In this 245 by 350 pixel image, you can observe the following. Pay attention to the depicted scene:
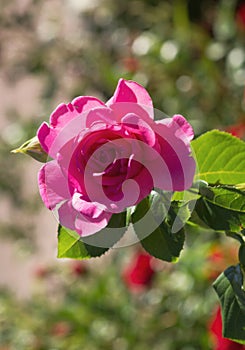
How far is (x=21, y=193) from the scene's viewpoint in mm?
2246

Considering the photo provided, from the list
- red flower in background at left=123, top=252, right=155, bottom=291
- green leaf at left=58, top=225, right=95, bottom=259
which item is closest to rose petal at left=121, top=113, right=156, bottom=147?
green leaf at left=58, top=225, right=95, bottom=259

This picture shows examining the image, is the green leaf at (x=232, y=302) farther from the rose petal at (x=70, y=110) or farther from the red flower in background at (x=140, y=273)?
the red flower in background at (x=140, y=273)

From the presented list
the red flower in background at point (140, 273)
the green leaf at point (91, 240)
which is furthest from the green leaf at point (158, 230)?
the red flower in background at point (140, 273)

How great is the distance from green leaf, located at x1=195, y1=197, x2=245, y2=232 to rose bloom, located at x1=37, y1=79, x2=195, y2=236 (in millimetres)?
59

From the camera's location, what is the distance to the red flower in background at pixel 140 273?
1.41 meters

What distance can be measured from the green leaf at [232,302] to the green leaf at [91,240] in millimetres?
89

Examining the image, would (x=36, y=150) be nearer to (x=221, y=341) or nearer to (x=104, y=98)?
(x=221, y=341)

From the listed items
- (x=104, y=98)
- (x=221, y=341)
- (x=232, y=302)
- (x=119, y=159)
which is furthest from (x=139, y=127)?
(x=104, y=98)

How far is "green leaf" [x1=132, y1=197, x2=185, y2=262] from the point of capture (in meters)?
0.49

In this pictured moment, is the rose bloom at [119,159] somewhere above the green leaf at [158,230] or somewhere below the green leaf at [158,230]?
above

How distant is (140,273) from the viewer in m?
1.41

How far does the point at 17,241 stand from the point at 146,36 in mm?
721

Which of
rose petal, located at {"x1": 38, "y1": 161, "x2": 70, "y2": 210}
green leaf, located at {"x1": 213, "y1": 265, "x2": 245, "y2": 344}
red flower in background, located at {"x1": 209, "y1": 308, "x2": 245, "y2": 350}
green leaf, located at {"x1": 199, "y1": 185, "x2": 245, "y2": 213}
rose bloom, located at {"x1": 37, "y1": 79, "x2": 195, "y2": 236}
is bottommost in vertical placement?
red flower in background, located at {"x1": 209, "y1": 308, "x2": 245, "y2": 350}

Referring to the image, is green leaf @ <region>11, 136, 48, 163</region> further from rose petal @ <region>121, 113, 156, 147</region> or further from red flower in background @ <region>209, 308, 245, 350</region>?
red flower in background @ <region>209, 308, 245, 350</region>
